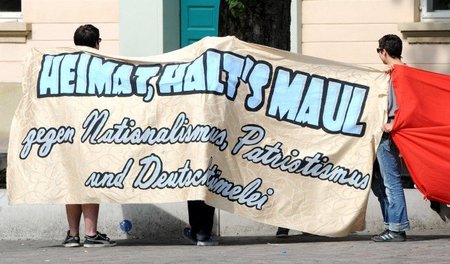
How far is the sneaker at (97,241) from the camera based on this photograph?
34.0 ft

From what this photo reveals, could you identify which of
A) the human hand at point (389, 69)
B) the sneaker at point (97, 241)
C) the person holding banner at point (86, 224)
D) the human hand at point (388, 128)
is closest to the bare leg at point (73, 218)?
the person holding banner at point (86, 224)

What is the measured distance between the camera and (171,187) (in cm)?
1018

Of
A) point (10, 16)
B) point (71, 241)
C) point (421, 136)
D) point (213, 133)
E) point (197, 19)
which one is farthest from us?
point (10, 16)

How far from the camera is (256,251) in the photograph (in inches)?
391

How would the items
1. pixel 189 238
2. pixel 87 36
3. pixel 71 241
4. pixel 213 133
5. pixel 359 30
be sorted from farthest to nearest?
pixel 359 30 → pixel 189 238 → pixel 87 36 → pixel 71 241 → pixel 213 133

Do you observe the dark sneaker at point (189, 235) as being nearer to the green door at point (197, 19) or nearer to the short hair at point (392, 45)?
the short hair at point (392, 45)

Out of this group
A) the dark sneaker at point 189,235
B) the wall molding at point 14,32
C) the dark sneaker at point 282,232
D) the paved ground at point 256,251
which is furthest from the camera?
the wall molding at point 14,32

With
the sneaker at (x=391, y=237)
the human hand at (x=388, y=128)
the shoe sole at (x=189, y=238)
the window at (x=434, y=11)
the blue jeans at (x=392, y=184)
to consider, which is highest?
the window at (x=434, y=11)

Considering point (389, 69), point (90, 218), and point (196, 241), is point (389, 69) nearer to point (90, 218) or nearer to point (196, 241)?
point (196, 241)

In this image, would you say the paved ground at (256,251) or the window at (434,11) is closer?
the paved ground at (256,251)

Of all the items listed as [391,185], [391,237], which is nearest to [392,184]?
[391,185]

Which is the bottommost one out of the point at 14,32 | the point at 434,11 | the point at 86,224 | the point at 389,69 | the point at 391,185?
the point at 86,224

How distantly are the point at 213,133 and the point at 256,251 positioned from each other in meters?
0.95

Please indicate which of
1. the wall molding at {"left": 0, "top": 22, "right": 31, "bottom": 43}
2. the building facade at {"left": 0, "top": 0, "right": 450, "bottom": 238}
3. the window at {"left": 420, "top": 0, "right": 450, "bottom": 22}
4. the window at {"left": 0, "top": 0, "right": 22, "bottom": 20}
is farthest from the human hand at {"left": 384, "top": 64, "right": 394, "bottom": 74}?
the window at {"left": 0, "top": 0, "right": 22, "bottom": 20}
